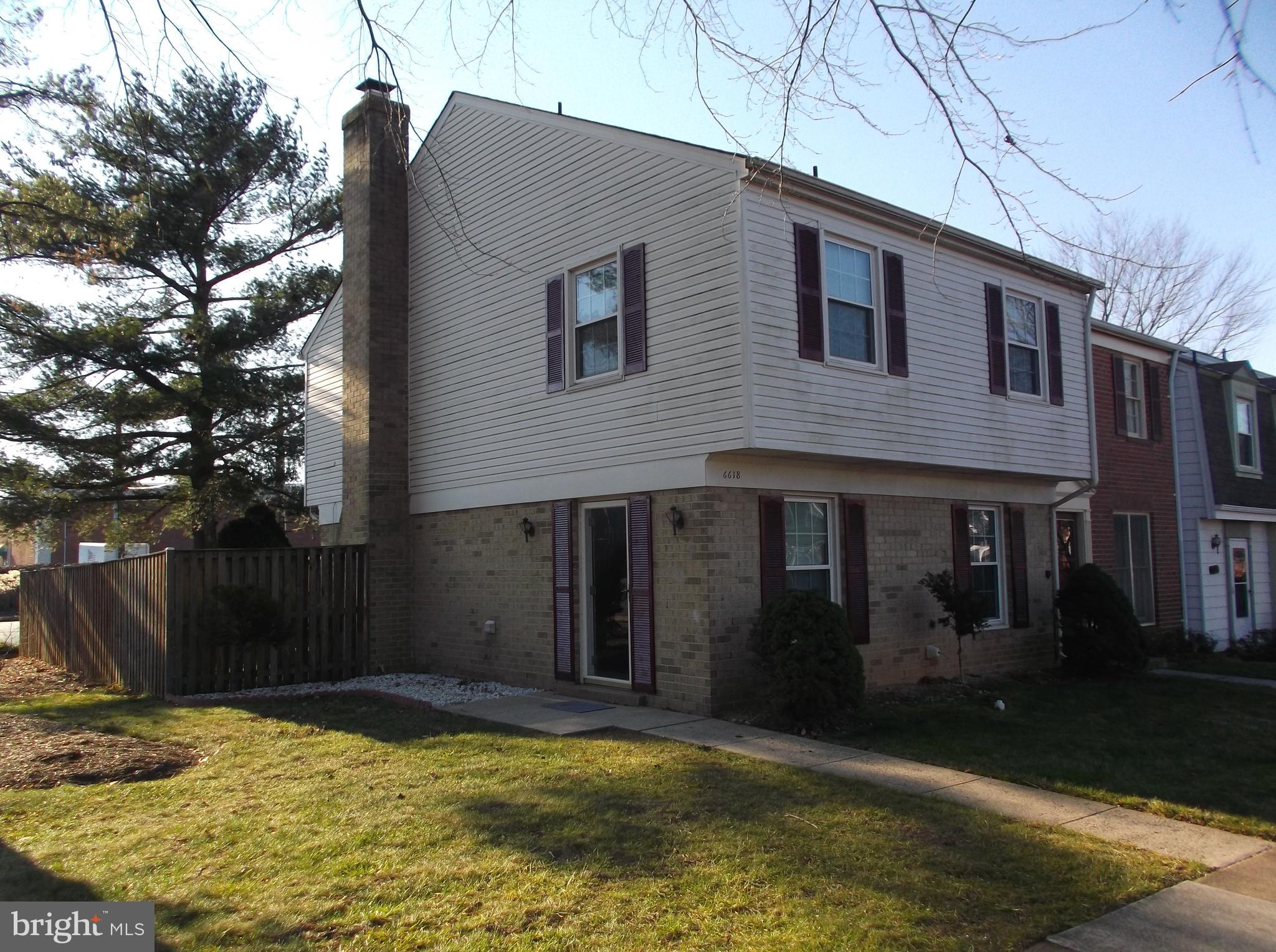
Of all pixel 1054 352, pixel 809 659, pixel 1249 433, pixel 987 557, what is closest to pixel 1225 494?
pixel 1249 433

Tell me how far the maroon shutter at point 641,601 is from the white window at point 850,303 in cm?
276

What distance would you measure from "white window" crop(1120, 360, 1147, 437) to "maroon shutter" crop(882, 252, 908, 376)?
25.7 ft

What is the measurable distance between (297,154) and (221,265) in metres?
3.56

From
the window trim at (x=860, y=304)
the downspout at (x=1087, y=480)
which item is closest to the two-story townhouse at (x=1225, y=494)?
the downspout at (x=1087, y=480)

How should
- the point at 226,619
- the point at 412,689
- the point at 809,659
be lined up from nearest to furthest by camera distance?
the point at 809,659
the point at 226,619
the point at 412,689

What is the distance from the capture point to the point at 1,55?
1120 cm

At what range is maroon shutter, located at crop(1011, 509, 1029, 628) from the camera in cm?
1361

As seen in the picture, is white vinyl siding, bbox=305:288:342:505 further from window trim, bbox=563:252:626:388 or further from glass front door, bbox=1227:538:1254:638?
glass front door, bbox=1227:538:1254:638

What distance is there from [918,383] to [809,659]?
4.29 m

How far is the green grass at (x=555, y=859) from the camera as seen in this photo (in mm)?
4203

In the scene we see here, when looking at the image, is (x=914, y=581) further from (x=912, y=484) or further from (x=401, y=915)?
(x=401, y=915)

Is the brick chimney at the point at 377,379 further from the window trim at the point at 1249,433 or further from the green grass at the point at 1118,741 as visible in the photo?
the window trim at the point at 1249,433

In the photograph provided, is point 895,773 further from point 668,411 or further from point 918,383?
point 918,383

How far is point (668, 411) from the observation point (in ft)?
Answer: 32.9
